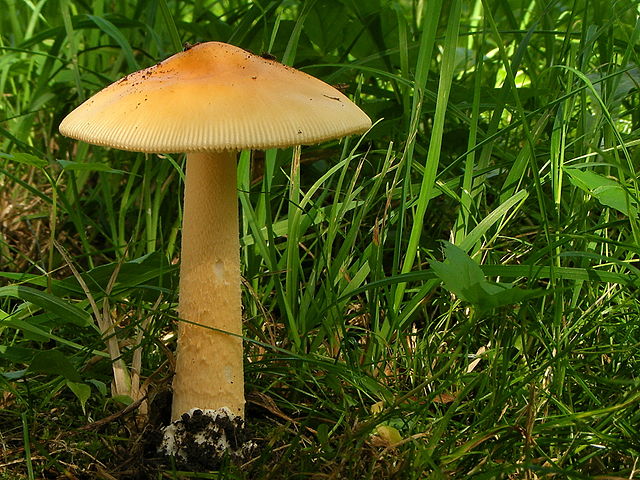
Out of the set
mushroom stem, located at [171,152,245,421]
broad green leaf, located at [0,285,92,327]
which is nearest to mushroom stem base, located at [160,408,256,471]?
mushroom stem, located at [171,152,245,421]

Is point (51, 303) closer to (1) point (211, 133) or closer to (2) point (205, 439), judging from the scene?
(2) point (205, 439)

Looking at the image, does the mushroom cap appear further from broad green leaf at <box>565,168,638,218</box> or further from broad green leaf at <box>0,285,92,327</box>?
broad green leaf at <box>565,168,638,218</box>

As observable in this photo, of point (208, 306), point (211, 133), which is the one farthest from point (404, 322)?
point (211, 133)

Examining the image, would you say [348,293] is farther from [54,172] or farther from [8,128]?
[8,128]

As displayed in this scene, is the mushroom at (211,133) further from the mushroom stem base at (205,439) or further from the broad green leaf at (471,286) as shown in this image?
the broad green leaf at (471,286)

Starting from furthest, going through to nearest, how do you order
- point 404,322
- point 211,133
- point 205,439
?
point 404,322, point 205,439, point 211,133

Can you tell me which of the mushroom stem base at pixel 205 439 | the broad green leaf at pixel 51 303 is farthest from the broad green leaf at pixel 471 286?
the broad green leaf at pixel 51 303

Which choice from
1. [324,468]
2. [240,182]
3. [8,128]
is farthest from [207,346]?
[8,128]
